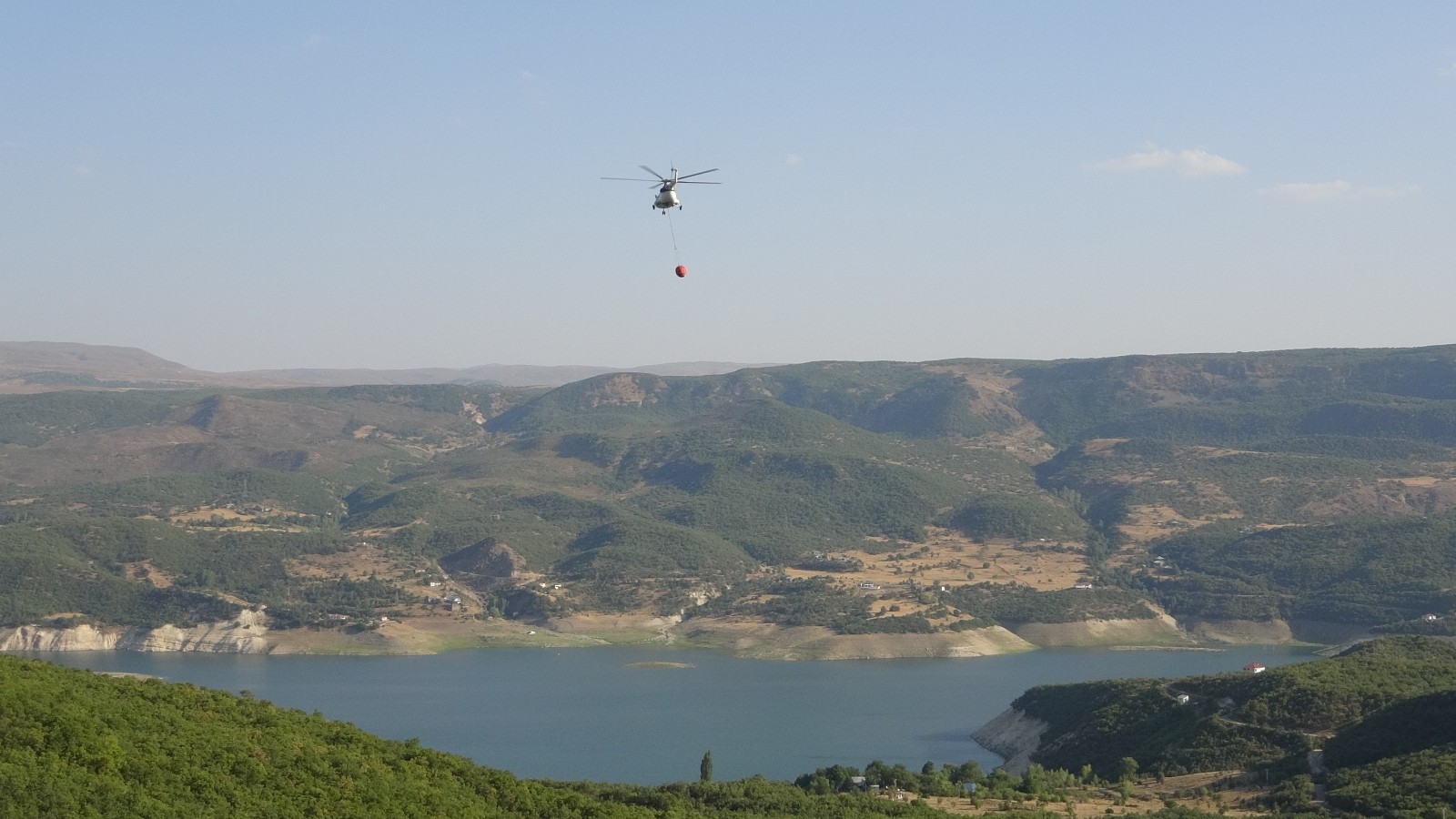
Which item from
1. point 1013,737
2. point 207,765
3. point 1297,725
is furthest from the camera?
point 1013,737

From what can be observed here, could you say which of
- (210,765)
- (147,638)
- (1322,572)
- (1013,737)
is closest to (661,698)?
(1013,737)

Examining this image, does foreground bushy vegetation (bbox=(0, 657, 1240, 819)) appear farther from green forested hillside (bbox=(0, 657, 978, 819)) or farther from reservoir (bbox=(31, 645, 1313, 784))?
reservoir (bbox=(31, 645, 1313, 784))

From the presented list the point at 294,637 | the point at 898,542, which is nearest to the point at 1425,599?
the point at 898,542

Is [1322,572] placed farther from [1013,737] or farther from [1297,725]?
[1297,725]

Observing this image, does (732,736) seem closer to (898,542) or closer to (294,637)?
(294,637)

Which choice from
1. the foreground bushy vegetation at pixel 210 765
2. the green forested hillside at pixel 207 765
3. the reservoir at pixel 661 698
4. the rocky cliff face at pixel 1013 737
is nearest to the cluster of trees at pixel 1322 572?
the reservoir at pixel 661 698

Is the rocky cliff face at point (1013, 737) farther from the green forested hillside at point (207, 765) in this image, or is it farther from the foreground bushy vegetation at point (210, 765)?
the green forested hillside at point (207, 765)

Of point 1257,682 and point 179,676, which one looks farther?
point 179,676
